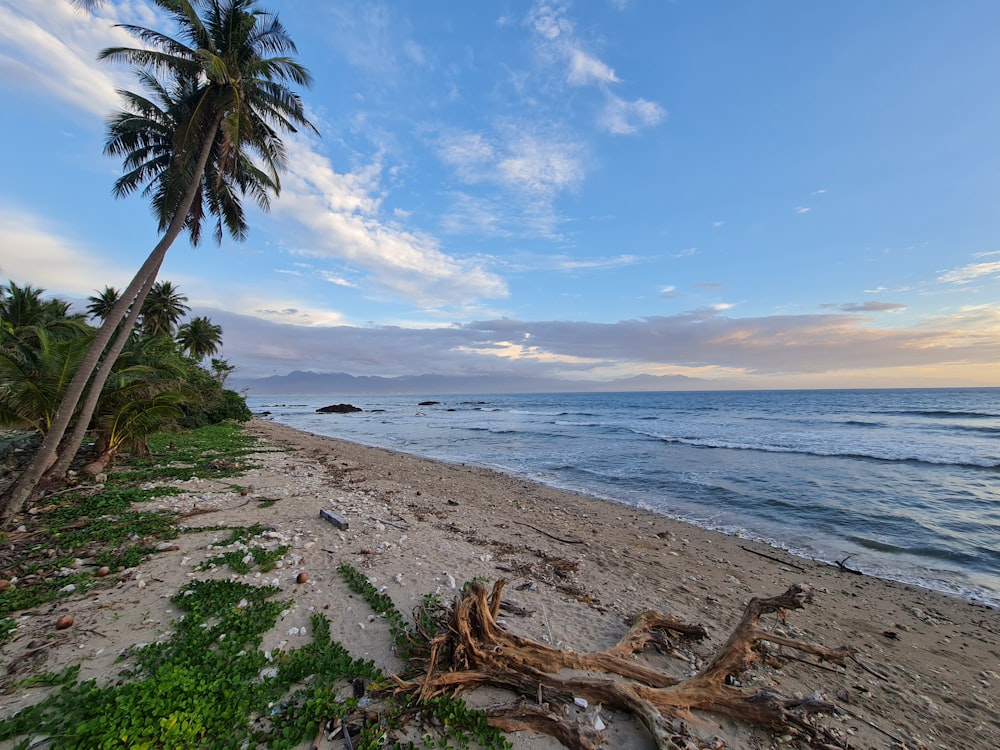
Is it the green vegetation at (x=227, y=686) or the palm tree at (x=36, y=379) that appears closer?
the green vegetation at (x=227, y=686)

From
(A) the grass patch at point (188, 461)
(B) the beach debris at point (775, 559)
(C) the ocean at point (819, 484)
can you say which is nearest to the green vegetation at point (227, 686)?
(A) the grass patch at point (188, 461)

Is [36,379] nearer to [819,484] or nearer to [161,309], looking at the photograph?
[819,484]

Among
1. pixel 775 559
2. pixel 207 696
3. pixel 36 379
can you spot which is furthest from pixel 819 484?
pixel 36 379

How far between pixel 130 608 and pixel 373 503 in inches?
222

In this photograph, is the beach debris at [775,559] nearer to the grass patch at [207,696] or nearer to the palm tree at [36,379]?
the grass patch at [207,696]

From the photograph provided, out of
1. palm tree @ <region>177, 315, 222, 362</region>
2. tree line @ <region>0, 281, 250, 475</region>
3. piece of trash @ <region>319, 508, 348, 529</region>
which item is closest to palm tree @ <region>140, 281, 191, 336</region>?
palm tree @ <region>177, 315, 222, 362</region>

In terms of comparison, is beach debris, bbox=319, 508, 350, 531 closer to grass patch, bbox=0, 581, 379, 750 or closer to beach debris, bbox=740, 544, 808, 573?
grass patch, bbox=0, 581, 379, 750

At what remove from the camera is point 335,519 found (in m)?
7.54

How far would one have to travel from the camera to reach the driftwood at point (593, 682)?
312 centimetres

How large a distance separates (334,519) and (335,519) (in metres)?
0.03

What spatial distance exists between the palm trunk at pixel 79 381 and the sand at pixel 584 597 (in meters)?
2.12

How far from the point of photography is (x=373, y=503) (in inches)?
387

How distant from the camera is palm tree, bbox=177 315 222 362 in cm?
4891

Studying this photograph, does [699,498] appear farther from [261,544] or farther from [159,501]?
[159,501]
